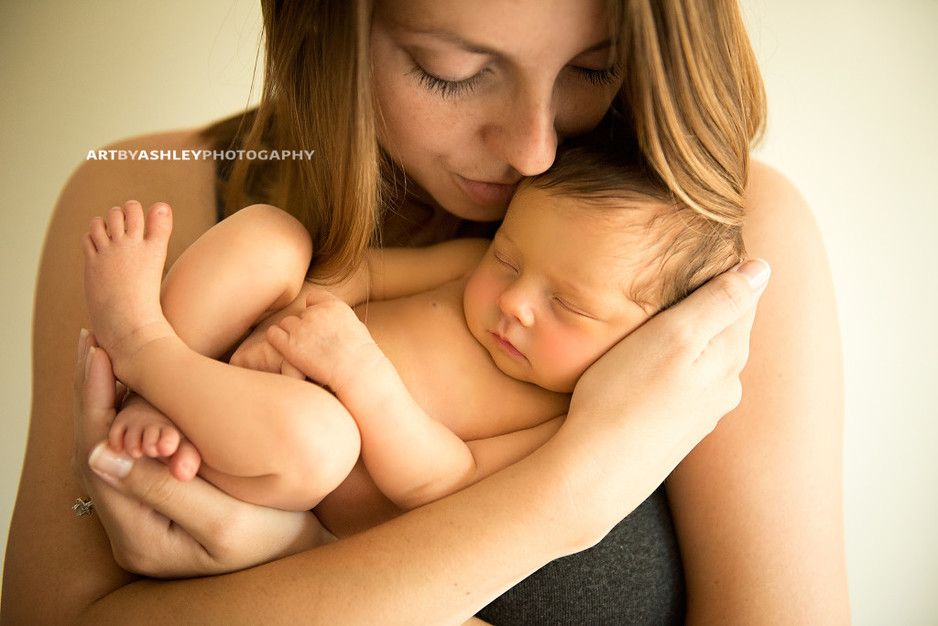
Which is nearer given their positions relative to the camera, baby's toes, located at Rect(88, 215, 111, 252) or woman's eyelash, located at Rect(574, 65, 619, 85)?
baby's toes, located at Rect(88, 215, 111, 252)

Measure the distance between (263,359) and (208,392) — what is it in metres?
0.11

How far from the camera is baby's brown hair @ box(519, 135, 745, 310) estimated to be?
3.11 ft

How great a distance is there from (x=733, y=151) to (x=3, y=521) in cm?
144

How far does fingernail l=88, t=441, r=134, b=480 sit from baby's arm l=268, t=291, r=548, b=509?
21 cm

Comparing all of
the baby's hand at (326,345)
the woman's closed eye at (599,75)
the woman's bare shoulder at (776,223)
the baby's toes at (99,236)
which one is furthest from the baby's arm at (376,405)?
the woman's bare shoulder at (776,223)

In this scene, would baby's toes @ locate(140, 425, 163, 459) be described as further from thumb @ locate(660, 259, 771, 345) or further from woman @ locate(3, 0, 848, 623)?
thumb @ locate(660, 259, 771, 345)

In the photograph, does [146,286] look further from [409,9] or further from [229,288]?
[409,9]

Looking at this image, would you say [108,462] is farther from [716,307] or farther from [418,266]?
[716,307]

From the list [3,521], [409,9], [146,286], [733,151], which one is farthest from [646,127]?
[3,521]

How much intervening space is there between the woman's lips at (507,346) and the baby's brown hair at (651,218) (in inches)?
7.2

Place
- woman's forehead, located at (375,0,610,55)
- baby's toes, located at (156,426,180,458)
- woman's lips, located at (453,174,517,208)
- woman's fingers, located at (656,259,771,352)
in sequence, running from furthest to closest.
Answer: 1. woman's lips, located at (453,174,517,208)
2. woman's fingers, located at (656,259,771,352)
3. woman's forehead, located at (375,0,610,55)
4. baby's toes, located at (156,426,180,458)

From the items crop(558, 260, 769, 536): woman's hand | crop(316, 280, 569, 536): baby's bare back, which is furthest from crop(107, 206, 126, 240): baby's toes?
crop(558, 260, 769, 536): woman's hand

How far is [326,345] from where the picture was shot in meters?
0.83

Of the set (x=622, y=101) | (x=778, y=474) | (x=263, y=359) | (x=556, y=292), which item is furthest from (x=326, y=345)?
(x=778, y=474)
